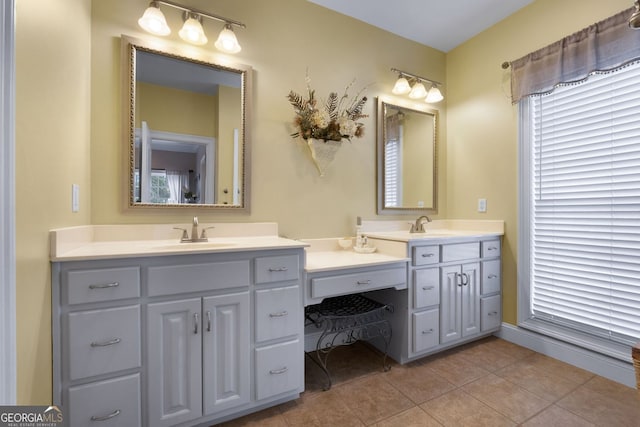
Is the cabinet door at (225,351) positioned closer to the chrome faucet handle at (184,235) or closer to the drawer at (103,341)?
the drawer at (103,341)

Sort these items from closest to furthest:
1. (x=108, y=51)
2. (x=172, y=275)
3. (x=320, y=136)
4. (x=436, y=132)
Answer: (x=172, y=275), (x=108, y=51), (x=320, y=136), (x=436, y=132)

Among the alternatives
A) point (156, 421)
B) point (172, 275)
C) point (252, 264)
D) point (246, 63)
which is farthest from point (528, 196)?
point (156, 421)

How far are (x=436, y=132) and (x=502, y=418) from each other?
232 cm

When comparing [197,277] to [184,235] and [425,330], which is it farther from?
[425,330]

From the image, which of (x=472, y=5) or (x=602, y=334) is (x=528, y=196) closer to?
(x=602, y=334)

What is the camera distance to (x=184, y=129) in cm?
184

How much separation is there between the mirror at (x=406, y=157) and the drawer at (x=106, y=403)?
6.65ft

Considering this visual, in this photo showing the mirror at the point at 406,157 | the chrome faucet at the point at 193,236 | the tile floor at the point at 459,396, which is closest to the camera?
the tile floor at the point at 459,396

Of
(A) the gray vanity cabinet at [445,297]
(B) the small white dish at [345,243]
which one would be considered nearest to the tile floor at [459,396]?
(A) the gray vanity cabinet at [445,297]

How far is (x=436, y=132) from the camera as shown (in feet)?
9.39

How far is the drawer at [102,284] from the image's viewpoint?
1.19 meters

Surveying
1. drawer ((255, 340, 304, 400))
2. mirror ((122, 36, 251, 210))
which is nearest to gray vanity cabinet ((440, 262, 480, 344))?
drawer ((255, 340, 304, 400))

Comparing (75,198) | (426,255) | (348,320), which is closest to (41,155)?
(75,198)

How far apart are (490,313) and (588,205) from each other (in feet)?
3.53
